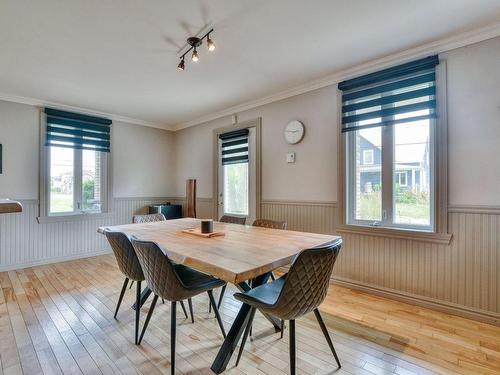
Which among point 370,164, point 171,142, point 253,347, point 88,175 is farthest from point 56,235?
point 370,164

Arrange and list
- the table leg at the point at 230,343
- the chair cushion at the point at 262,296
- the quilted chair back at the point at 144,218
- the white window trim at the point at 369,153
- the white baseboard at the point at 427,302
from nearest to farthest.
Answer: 1. the chair cushion at the point at 262,296
2. the table leg at the point at 230,343
3. the white baseboard at the point at 427,302
4. the white window trim at the point at 369,153
5. the quilted chair back at the point at 144,218

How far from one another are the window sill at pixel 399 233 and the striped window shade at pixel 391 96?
107cm

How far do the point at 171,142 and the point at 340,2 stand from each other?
14.0 feet

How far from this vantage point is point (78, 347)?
188 cm

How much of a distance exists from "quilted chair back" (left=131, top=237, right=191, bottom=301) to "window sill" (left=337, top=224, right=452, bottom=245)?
199cm

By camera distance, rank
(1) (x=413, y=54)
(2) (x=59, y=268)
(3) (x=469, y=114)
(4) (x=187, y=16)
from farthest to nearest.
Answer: (2) (x=59, y=268) < (1) (x=413, y=54) < (3) (x=469, y=114) < (4) (x=187, y=16)

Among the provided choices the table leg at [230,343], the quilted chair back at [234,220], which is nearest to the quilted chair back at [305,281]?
the table leg at [230,343]

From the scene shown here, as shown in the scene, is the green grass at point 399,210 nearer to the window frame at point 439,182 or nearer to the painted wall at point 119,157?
the window frame at point 439,182

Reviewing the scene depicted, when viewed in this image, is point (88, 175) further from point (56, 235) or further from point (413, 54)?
point (413, 54)

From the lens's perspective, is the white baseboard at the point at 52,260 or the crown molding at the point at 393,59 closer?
the crown molding at the point at 393,59

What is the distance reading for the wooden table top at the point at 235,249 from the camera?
1.29 meters

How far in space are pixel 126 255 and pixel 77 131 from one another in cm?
309

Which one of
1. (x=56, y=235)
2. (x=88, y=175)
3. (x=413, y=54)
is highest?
(x=413, y=54)

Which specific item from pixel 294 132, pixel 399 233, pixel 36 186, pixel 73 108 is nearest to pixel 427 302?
pixel 399 233
